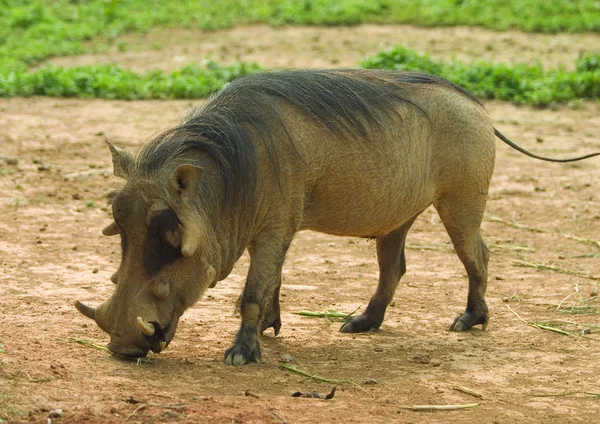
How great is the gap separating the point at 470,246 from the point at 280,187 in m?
1.64

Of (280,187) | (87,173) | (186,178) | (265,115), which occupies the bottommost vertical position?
(87,173)

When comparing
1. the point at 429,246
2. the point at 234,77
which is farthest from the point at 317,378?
the point at 234,77

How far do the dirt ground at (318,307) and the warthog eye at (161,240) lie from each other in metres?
0.53

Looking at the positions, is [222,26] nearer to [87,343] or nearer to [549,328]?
[549,328]

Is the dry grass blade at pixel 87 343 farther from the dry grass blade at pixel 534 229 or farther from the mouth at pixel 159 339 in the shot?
the dry grass blade at pixel 534 229

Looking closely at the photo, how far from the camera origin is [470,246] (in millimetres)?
6969

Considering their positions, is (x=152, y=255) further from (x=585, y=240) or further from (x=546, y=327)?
(x=585, y=240)

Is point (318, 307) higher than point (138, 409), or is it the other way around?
point (138, 409)

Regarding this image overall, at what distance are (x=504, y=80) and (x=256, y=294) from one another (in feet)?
26.8

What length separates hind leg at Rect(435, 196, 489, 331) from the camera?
6855 mm

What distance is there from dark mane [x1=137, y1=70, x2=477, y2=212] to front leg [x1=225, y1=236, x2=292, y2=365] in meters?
0.31

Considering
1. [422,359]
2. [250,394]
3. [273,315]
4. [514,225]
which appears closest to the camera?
[250,394]

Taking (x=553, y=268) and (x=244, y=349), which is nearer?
(x=244, y=349)

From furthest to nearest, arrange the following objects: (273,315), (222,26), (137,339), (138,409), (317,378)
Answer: (222,26) < (273,315) < (317,378) < (137,339) < (138,409)
